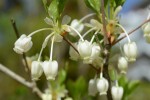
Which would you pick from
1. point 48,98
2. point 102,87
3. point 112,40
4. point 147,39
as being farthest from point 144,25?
point 48,98

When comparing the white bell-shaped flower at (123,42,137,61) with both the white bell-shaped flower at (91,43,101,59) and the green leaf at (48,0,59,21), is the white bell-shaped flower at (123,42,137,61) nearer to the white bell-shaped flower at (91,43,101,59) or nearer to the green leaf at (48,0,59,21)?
the white bell-shaped flower at (91,43,101,59)

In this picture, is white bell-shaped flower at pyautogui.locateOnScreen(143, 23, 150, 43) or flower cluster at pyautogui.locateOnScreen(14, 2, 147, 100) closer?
flower cluster at pyautogui.locateOnScreen(14, 2, 147, 100)

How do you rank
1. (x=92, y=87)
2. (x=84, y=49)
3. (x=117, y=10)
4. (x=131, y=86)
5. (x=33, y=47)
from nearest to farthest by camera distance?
(x=84, y=49) < (x=117, y=10) < (x=92, y=87) < (x=131, y=86) < (x=33, y=47)

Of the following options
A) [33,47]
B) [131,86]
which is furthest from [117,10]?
[33,47]

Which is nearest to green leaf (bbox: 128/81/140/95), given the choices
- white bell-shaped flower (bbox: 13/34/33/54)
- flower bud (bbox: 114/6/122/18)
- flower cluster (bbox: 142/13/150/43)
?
flower cluster (bbox: 142/13/150/43)

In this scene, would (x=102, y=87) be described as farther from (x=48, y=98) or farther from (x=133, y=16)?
(x=133, y=16)

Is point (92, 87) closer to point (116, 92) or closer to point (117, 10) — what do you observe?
point (116, 92)

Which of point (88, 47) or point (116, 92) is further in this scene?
point (116, 92)

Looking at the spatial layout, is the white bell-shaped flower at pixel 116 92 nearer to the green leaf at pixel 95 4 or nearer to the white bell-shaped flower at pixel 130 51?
the white bell-shaped flower at pixel 130 51
